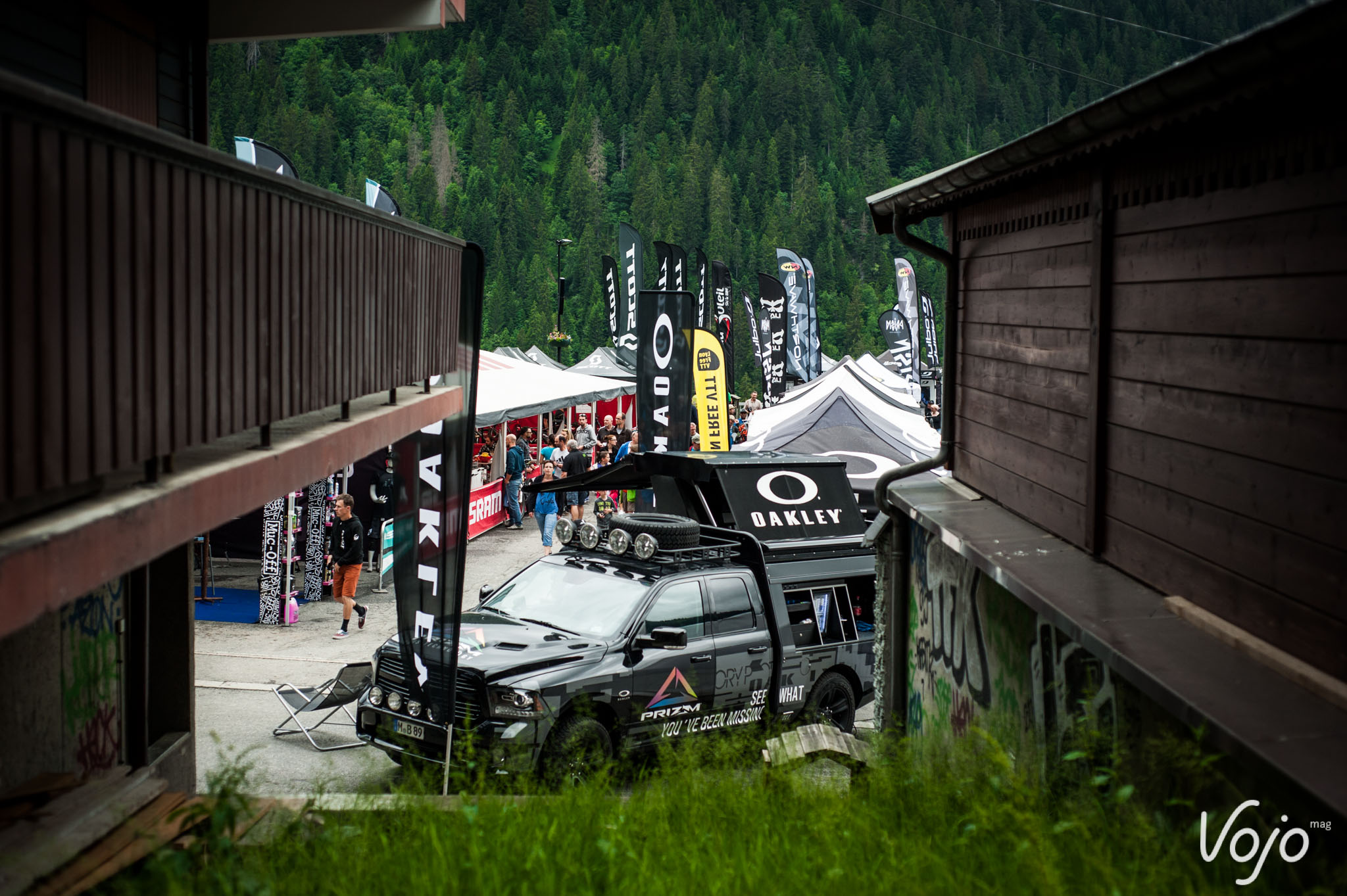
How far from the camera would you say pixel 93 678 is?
6801 millimetres

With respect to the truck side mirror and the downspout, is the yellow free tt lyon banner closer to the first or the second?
the truck side mirror

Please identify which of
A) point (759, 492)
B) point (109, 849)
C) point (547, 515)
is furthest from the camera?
point (547, 515)

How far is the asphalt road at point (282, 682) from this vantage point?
909 centimetres

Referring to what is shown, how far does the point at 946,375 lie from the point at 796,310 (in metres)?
32.2

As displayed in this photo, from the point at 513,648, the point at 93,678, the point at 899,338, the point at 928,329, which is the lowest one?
the point at 513,648

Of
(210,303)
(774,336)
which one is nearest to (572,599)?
(210,303)

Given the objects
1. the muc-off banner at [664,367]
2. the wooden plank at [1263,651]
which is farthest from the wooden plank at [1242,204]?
the muc-off banner at [664,367]

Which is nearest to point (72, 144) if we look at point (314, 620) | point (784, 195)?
point (314, 620)

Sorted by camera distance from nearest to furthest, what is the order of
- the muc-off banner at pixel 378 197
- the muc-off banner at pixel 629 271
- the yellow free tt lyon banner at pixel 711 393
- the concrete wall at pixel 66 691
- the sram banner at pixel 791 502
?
the concrete wall at pixel 66 691, the sram banner at pixel 791 502, the muc-off banner at pixel 378 197, the yellow free tt lyon banner at pixel 711 393, the muc-off banner at pixel 629 271

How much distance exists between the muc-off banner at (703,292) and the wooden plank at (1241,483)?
33487 mm

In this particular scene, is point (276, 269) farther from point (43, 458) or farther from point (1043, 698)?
point (1043, 698)

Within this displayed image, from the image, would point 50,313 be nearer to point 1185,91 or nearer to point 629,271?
point 1185,91

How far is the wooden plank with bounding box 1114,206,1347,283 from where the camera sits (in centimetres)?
346

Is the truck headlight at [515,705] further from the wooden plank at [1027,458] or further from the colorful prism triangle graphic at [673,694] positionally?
the wooden plank at [1027,458]
